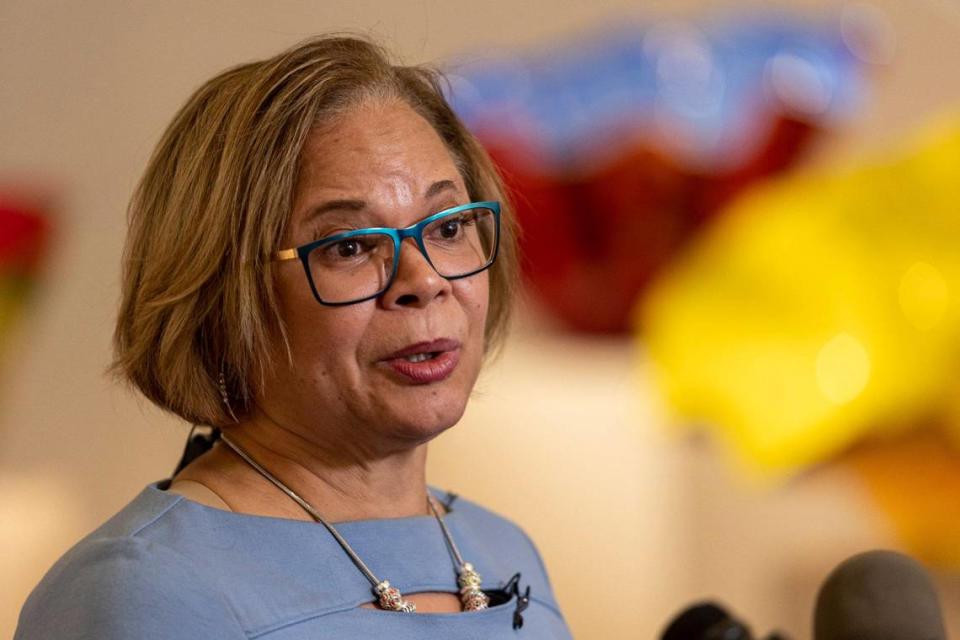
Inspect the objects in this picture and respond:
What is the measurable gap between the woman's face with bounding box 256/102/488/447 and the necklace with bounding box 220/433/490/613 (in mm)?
48

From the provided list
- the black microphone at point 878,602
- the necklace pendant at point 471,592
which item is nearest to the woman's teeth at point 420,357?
the necklace pendant at point 471,592

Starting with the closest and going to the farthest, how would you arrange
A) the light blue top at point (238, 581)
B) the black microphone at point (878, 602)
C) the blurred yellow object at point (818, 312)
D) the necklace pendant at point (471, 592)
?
the light blue top at point (238, 581), the black microphone at point (878, 602), the necklace pendant at point (471, 592), the blurred yellow object at point (818, 312)

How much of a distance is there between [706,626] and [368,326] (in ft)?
1.46

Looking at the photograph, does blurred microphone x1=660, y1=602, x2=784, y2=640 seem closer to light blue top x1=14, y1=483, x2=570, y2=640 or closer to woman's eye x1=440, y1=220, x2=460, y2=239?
light blue top x1=14, y1=483, x2=570, y2=640

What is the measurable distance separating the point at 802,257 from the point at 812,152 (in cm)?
26

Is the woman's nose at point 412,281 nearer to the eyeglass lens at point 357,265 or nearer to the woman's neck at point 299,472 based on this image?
the eyeglass lens at point 357,265

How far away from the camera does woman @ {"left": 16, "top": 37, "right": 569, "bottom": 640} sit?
3.29 feet

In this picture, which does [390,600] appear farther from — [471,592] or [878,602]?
[878,602]

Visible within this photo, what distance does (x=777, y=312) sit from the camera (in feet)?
9.26

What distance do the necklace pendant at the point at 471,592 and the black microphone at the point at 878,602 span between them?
277 mm

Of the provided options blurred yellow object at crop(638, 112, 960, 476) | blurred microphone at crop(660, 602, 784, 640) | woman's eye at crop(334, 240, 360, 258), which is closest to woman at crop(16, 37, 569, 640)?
woman's eye at crop(334, 240, 360, 258)

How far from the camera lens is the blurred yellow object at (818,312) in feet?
9.06

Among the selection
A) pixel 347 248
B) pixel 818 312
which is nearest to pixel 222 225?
pixel 347 248

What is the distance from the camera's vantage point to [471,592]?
1100 mm
